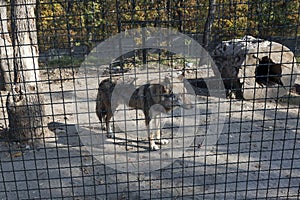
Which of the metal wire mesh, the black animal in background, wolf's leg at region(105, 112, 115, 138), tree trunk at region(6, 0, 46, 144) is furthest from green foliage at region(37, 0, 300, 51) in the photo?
wolf's leg at region(105, 112, 115, 138)

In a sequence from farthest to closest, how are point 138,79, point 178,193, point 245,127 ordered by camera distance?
point 245,127, point 138,79, point 178,193

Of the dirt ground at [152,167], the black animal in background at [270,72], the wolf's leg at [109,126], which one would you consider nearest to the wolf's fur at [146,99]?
the wolf's leg at [109,126]

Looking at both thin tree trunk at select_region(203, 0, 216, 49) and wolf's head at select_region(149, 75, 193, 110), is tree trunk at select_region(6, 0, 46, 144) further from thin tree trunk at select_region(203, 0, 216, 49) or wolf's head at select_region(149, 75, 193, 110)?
thin tree trunk at select_region(203, 0, 216, 49)

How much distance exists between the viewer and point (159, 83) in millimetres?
4602

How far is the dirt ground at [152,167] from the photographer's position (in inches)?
134

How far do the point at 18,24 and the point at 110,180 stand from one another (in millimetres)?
2222

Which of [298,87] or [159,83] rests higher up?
[159,83]

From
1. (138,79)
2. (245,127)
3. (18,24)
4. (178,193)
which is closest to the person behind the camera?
(178,193)

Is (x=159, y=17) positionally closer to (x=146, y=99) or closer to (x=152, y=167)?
(x=146, y=99)

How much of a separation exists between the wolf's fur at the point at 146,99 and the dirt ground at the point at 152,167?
1.08ft

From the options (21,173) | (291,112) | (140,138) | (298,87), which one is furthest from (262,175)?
(298,87)

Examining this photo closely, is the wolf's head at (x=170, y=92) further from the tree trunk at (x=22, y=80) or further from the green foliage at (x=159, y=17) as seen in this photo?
the tree trunk at (x=22, y=80)

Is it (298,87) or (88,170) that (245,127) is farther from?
(88,170)

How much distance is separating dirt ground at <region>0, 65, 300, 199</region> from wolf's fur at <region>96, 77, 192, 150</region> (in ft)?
1.08
